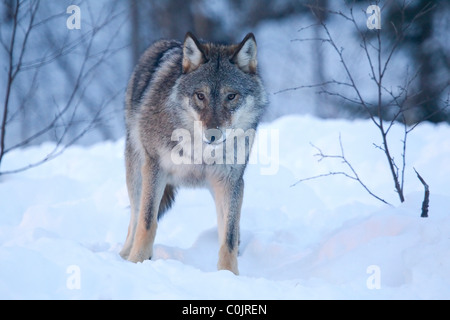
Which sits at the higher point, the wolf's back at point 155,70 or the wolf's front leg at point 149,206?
the wolf's back at point 155,70

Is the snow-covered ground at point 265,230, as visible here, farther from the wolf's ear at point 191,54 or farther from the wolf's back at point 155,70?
the wolf's ear at point 191,54

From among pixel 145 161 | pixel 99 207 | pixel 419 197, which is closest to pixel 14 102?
pixel 99 207

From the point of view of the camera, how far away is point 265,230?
19.3 ft

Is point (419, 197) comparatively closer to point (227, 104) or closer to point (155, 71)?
point (227, 104)

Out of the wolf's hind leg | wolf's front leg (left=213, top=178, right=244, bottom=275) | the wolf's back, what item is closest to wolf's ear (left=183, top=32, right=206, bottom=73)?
the wolf's back

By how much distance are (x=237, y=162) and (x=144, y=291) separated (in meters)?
1.93

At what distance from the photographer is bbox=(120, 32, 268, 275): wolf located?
440cm

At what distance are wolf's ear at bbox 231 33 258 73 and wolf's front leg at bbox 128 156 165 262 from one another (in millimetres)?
1063

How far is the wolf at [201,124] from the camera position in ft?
14.4

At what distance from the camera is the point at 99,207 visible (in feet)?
24.2
